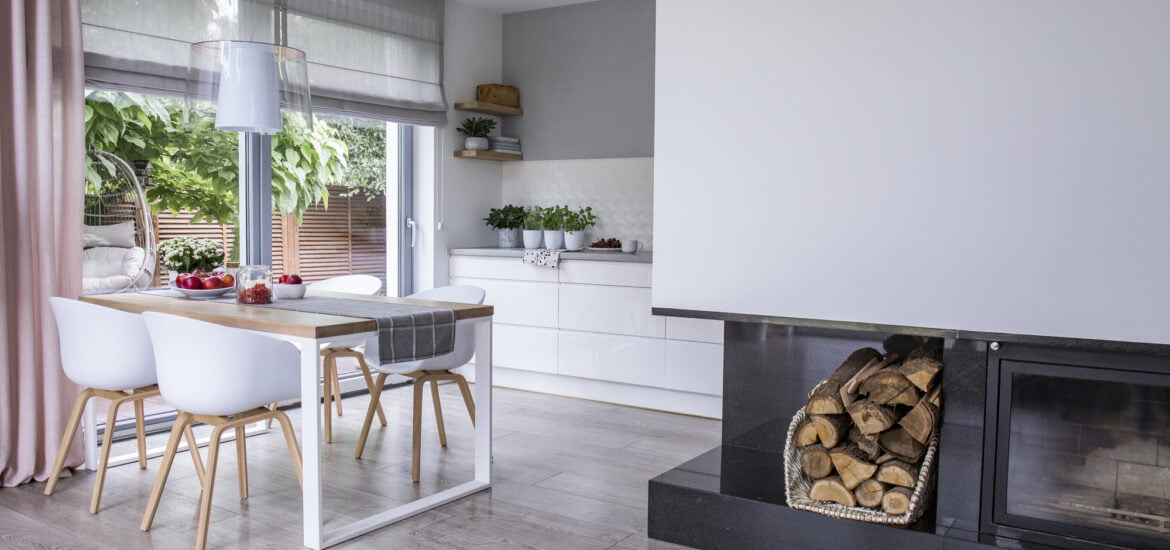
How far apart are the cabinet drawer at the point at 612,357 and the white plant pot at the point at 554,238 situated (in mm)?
562

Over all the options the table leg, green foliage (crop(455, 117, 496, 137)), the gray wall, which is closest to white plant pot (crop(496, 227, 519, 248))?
the gray wall

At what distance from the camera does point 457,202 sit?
18.9 feet

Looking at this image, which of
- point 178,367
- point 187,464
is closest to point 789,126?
point 178,367

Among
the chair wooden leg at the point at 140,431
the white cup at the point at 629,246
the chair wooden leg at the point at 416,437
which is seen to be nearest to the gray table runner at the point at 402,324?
the chair wooden leg at the point at 416,437

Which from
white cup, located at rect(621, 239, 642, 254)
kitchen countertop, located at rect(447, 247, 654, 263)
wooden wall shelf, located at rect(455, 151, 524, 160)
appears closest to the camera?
kitchen countertop, located at rect(447, 247, 654, 263)

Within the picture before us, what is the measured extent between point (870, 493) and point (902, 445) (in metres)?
0.17

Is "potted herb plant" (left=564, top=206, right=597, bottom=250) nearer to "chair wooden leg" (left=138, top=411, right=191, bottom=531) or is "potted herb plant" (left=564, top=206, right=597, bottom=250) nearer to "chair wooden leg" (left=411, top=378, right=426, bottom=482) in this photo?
"chair wooden leg" (left=411, top=378, right=426, bottom=482)

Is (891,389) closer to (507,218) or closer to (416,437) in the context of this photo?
(416,437)

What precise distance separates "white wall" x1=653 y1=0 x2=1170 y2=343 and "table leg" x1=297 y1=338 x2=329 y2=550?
3.78ft

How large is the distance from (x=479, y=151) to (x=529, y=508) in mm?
2906

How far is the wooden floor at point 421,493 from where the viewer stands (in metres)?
2.92

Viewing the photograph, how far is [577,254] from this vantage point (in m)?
5.11

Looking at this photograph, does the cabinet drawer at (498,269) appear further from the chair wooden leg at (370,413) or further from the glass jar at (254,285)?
the glass jar at (254,285)

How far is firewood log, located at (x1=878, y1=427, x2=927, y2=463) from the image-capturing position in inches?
104
